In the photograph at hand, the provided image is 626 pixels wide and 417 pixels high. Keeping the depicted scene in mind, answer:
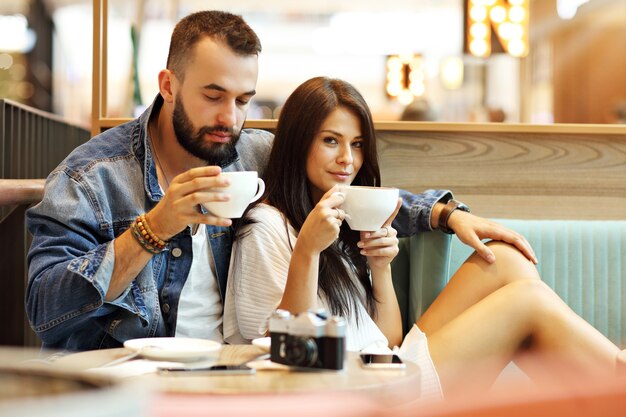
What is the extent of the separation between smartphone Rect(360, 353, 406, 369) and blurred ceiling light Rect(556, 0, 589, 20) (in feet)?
22.9

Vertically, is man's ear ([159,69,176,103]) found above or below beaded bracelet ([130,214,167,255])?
above

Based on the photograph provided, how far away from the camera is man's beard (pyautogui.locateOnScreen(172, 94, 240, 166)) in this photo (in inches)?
80.6

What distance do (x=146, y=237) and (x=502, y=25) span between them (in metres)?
3.74

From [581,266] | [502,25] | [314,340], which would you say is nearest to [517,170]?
[581,266]

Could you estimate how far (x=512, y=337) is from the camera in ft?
6.85

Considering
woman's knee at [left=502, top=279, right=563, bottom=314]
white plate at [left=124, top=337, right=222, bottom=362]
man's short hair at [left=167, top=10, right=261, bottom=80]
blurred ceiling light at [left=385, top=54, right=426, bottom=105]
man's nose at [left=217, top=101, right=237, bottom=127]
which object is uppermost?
blurred ceiling light at [left=385, top=54, right=426, bottom=105]

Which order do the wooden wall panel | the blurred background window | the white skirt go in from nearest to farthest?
the white skirt, the wooden wall panel, the blurred background window

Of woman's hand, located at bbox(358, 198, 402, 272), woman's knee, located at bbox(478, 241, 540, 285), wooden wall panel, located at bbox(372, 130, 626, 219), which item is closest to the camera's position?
woman's hand, located at bbox(358, 198, 402, 272)

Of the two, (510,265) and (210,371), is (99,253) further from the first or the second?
(510,265)

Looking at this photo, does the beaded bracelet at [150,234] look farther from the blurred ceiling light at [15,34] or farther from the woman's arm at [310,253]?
the blurred ceiling light at [15,34]

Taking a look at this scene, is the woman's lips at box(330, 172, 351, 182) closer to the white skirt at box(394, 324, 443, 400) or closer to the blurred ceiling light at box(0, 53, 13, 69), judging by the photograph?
the white skirt at box(394, 324, 443, 400)

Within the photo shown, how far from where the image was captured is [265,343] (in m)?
1.46

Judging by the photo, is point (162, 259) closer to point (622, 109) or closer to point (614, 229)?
point (614, 229)

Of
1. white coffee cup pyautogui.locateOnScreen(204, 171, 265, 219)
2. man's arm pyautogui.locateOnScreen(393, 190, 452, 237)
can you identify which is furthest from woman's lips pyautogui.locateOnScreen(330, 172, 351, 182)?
white coffee cup pyautogui.locateOnScreen(204, 171, 265, 219)
